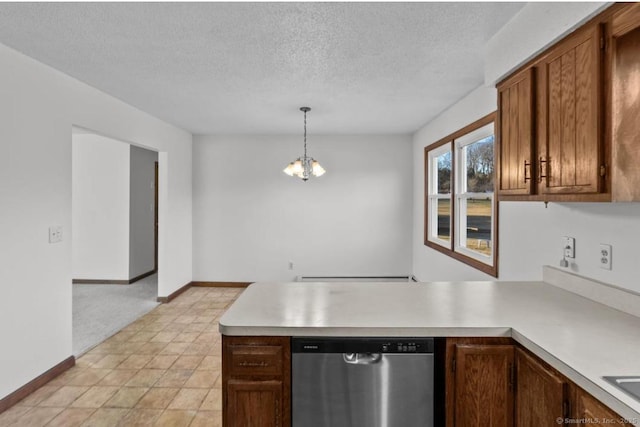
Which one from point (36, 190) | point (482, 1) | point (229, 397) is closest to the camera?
point (229, 397)

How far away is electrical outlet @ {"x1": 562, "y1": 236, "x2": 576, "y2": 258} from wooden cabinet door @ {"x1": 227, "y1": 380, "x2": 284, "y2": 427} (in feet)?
5.94

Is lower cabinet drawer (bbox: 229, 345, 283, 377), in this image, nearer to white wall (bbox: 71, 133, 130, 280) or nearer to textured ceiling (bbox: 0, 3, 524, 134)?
textured ceiling (bbox: 0, 3, 524, 134)

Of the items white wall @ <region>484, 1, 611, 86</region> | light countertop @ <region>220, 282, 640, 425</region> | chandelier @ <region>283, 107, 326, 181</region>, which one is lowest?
light countertop @ <region>220, 282, 640, 425</region>

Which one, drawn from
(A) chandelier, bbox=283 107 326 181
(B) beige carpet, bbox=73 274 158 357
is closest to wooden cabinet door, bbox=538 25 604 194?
(A) chandelier, bbox=283 107 326 181

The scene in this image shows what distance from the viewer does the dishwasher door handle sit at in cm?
168

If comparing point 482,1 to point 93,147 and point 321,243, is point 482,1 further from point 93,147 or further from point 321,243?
point 93,147

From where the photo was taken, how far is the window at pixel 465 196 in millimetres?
3629

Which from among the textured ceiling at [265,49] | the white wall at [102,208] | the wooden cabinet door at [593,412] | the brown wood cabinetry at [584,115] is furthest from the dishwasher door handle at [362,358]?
the white wall at [102,208]

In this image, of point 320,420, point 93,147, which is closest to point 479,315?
point 320,420

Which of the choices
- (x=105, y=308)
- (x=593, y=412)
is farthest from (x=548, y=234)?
(x=105, y=308)

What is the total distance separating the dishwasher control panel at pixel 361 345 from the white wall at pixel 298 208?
4579mm

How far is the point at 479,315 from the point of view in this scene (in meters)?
1.79

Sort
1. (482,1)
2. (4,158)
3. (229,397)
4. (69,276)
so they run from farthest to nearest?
(69,276) → (4,158) → (482,1) → (229,397)

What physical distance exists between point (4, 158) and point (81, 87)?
111cm
